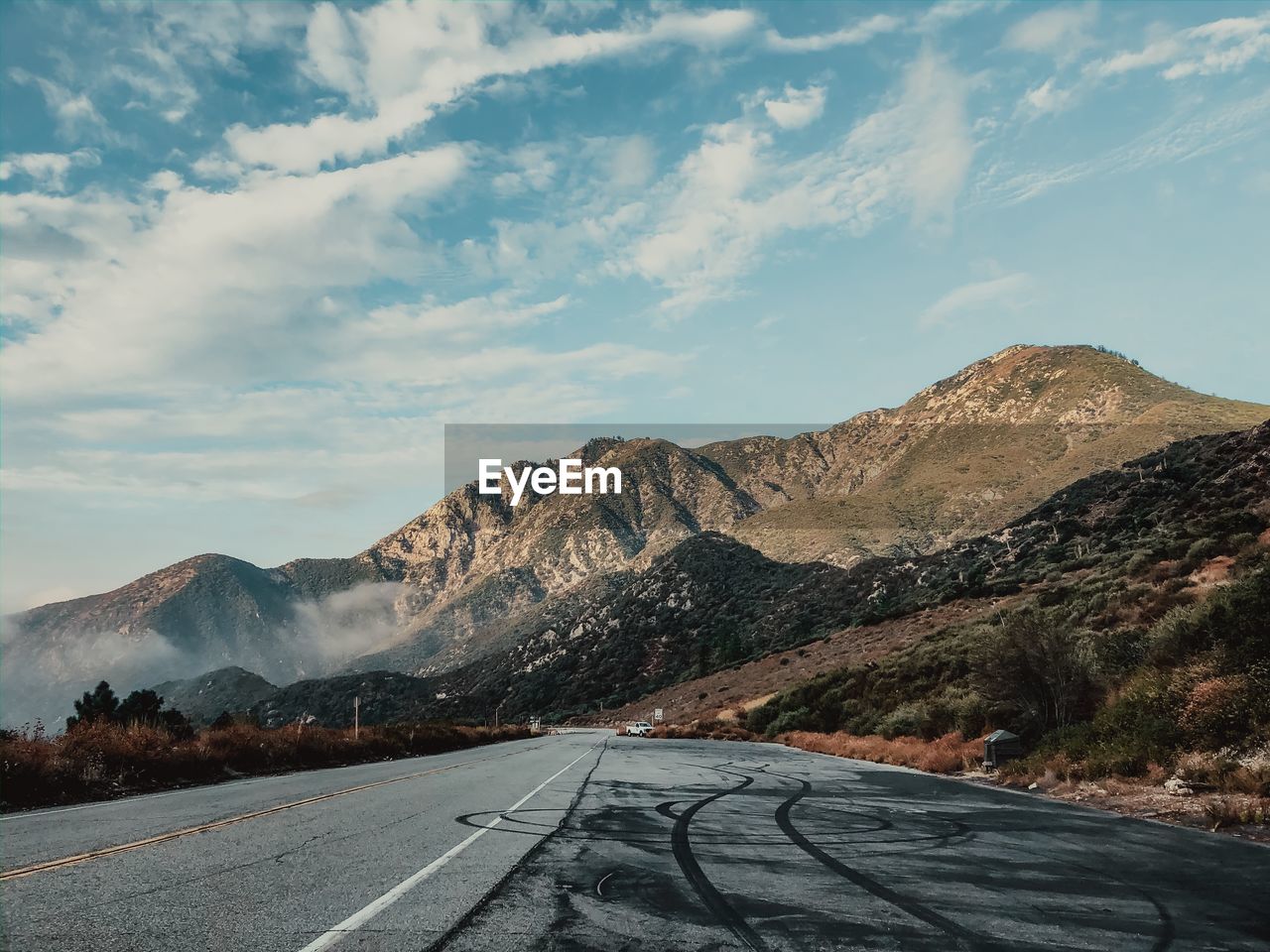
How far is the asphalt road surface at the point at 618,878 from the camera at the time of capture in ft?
18.4

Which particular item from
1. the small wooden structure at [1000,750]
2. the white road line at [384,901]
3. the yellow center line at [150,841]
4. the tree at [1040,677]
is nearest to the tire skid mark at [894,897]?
the white road line at [384,901]

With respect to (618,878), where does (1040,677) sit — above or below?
below

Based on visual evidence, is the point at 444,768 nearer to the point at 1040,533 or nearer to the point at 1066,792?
the point at 1066,792

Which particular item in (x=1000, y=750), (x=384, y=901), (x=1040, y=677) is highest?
(x=384, y=901)

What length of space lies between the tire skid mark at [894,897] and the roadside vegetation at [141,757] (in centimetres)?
1269

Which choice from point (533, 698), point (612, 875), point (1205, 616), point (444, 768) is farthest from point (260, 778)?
point (533, 698)

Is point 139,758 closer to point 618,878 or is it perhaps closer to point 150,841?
point 150,841

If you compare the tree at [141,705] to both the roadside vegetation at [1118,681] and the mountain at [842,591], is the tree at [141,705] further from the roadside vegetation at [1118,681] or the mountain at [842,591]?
the mountain at [842,591]

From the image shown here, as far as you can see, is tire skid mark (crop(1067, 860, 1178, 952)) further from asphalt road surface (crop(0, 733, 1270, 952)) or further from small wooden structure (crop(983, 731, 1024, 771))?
small wooden structure (crop(983, 731, 1024, 771))

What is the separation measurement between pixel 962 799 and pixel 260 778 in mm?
16073

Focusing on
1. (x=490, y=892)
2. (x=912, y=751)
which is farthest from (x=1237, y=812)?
(x=912, y=751)

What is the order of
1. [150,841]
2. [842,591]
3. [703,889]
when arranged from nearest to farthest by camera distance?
1. [703,889]
2. [150,841]
3. [842,591]

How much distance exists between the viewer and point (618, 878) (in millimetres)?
7605

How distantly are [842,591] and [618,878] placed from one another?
96.1 metres
